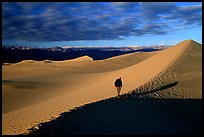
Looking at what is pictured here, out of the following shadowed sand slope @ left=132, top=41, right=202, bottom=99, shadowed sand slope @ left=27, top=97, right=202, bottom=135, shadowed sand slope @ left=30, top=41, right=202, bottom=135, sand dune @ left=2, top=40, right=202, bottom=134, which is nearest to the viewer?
shadowed sand slope @ left=27, top=97, right=202, bottom=135

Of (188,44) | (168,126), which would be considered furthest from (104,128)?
(188,44)

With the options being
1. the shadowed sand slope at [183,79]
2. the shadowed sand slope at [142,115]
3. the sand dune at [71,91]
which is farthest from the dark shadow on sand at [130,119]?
the sand dune at [71,91]

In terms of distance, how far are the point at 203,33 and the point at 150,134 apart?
3.92m

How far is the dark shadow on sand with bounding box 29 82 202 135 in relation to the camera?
10.4m

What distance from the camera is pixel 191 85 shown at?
21.4 m

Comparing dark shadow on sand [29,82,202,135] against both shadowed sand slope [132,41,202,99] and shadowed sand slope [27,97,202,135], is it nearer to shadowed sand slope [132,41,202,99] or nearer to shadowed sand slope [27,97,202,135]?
shadowed sand slope [27,97,202,135]

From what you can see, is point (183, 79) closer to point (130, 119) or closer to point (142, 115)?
point (142, 115)

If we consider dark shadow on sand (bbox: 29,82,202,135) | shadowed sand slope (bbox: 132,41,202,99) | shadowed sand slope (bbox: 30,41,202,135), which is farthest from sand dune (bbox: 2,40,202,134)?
dark shadow on sand (bbox: 29,82,202,135)

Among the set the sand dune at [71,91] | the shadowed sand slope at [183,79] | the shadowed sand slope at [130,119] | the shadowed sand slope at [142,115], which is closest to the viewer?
the shadowed sand slope at [130,119]

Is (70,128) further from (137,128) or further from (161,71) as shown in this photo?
(161,71)

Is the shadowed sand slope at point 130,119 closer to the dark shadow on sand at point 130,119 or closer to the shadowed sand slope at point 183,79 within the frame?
the dark shadow on sand at point 130,119

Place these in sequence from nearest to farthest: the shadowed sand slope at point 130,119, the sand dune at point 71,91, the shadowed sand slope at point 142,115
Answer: the shadowed sand slope at point 130,119 < the shadowed sand slope at point 142,115 < the sand dune at point 71,91

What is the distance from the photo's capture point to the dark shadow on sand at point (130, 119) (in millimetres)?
10367

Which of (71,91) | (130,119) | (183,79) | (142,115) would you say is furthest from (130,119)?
(71,91)
